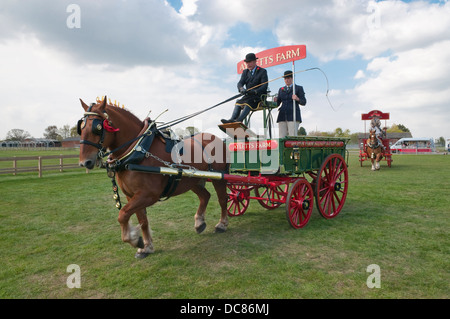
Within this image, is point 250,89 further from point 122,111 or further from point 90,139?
point 90,139

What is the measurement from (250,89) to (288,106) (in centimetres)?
145

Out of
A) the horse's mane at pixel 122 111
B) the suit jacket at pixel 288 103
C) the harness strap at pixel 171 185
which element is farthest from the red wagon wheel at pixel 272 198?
the horse's mane at pixel 122 111

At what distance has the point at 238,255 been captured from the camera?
13.5ft

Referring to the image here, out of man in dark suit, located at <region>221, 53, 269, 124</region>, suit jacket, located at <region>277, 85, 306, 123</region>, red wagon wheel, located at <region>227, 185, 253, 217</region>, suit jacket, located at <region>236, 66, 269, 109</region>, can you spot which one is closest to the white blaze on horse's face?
man in dark suit, located at <region>221, 53, 269, 124</region>

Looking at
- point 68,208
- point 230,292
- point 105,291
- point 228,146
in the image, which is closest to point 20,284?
point 105,291

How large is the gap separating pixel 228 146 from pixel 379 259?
10.4 feet

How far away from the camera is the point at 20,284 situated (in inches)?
133

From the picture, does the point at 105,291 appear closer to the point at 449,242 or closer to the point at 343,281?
the point at 343,281

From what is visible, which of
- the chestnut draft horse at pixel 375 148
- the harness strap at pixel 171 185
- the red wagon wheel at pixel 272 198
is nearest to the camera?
the harness strap at pixel 171 185

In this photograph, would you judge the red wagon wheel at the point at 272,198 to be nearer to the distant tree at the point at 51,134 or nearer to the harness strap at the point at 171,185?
the harness strap at the point at 171,185

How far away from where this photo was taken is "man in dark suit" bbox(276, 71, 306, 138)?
6.25m

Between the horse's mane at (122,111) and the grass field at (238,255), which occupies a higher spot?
the horse's mane at (122,111)

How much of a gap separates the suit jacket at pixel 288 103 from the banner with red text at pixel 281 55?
2.11ft

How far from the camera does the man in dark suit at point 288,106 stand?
625 centimetres
